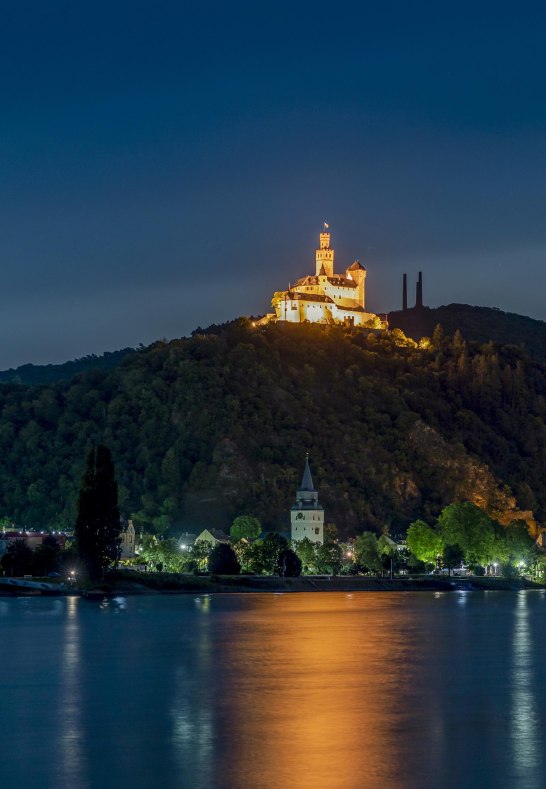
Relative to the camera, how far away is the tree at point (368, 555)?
128 metres

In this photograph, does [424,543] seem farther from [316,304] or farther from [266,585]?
[316,304]

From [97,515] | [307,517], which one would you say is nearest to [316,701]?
[97,515]

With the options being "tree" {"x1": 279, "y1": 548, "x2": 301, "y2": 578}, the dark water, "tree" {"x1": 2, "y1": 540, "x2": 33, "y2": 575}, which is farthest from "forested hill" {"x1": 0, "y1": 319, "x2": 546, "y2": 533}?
the dark water

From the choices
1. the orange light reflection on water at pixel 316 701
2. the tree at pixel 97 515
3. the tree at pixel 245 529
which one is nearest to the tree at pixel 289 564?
the tree at pixel 245 529

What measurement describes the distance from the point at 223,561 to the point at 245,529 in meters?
14.8

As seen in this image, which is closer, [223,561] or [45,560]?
[45,560]

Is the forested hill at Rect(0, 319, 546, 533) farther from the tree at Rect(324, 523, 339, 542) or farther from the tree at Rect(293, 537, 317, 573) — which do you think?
the tree at Rect(293, 537, 317, 573)

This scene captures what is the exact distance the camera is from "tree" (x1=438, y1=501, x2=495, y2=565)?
5364 inches

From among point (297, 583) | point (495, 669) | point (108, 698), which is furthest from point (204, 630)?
point (297, 583)

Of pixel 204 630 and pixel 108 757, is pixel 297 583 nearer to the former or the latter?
pixel 204 630

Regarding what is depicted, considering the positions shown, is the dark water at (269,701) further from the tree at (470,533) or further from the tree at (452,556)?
the tree at (470,533)

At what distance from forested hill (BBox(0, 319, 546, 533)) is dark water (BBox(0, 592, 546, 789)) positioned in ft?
222

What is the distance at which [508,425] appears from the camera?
634 feet

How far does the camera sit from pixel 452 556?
5241 inches
